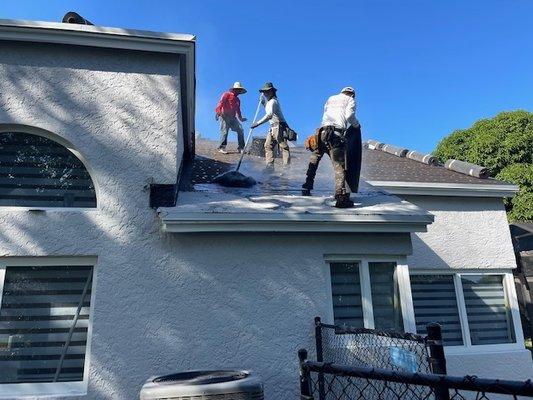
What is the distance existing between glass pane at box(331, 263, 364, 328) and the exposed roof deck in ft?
1.91

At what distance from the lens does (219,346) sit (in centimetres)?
453

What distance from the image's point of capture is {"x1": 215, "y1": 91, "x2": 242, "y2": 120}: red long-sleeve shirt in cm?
1034

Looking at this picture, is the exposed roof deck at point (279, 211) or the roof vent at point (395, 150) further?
the roof vent at point (395, 150)

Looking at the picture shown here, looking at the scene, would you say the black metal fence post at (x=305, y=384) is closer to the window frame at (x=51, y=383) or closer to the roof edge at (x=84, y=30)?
the window frame at (x=51, y=383)

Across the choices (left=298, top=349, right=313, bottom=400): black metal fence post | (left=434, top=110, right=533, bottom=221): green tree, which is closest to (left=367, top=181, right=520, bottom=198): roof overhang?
(left=298, top=349, right=313, bottom=400): black metal fence post

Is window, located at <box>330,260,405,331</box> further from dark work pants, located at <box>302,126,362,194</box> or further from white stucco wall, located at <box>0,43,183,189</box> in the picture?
white stucco wall, located at <box>0,43,183,189</box>

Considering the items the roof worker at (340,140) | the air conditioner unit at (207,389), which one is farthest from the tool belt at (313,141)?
the air conditioner unit at (207,389)

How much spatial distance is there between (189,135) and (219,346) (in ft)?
14.5

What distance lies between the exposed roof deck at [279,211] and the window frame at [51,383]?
1.09 meters

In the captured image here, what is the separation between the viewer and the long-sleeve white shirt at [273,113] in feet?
27.9

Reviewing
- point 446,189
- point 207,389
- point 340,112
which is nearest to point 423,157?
point 446,189

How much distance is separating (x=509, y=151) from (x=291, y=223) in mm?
19382

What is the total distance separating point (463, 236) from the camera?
25.4ft

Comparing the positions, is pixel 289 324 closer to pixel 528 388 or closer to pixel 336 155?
pixel 336 155
